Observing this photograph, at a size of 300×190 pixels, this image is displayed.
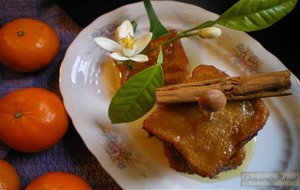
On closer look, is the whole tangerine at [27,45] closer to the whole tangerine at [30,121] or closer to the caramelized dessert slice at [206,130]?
the whole tangerine at [30,121]

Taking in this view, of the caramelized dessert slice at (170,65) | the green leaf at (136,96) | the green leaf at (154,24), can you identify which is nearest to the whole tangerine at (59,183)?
the green leaf at (136,96)

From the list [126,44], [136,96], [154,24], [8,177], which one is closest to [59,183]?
[8,177]

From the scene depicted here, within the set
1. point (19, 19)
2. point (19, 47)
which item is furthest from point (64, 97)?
point (19, 19)

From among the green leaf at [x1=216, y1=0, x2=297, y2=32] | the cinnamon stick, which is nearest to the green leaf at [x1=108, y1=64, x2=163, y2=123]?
the cinnamon stick

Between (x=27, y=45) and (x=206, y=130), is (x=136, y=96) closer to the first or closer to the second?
(x=206, y=130)

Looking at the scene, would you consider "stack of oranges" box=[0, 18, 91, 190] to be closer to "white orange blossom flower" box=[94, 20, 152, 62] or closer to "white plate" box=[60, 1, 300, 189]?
"white plate" box=[60, 1, 300, 189]
